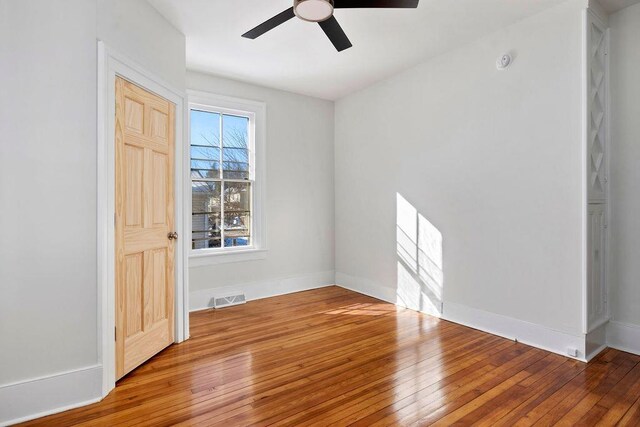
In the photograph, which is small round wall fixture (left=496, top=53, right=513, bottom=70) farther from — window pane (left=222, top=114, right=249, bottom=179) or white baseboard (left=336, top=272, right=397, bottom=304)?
window pane (left=222, top=114, right=249, bottom=179)

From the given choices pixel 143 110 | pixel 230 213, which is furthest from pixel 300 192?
pixel 143 110

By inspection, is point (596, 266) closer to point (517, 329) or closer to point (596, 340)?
point (596, 340)

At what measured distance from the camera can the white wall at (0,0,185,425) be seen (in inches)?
76.8

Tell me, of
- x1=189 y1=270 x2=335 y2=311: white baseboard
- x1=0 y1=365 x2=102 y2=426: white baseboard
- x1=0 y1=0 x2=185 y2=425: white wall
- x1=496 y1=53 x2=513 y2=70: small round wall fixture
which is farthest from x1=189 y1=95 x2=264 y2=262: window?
x1=496 y1=53 x2=513 y2=70: small round wall fixture

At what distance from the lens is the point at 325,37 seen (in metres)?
3.35

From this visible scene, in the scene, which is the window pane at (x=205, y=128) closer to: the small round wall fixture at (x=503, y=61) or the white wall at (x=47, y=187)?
the white wall at (x=47, y=187)

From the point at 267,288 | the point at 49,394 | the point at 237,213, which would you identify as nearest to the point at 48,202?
the point at 49,394

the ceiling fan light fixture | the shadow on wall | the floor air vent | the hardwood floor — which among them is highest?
the ceiling fan light fixture

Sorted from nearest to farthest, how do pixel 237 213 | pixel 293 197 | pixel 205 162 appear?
pixel 205 162
pixel 237 213
pixel 293 197

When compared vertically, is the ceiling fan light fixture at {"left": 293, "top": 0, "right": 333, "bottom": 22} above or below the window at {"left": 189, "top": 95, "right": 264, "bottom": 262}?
above

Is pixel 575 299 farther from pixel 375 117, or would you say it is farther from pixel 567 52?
pixel 375 117

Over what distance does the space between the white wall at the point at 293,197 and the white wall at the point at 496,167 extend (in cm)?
92

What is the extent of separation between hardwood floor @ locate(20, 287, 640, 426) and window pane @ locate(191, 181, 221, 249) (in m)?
1.19

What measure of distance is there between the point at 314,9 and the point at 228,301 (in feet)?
11.0
